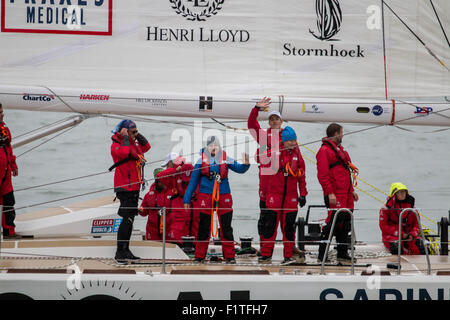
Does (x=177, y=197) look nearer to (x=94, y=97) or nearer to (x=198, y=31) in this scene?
(x=94, y=97)

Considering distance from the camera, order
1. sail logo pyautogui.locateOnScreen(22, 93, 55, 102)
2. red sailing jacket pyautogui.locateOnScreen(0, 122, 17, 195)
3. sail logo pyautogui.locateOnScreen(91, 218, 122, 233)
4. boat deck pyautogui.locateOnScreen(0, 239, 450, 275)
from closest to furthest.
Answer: boat deck pyautogui.locateOnScreen(0, 239, 450, 275)
sail logo pyautogui.locateOnScreen(22, 93, 55, 102)
red sailing jacket pyautogui.locateOnScreen(0, 122, 17, 195)
sail logo pyautogui.locateOnScreen(91, 218, 122, 233)

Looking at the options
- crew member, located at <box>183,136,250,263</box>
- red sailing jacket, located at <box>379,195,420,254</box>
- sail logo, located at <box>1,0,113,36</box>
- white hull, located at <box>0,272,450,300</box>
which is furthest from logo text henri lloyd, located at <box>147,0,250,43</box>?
red sailing jacket, located at <box>379,195,420,254</box>

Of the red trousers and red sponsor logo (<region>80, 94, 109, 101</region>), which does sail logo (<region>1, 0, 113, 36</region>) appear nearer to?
red sponsor logo (<region>80, 94, 109, 101</region>)

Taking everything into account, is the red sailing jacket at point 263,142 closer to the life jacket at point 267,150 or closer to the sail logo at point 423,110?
the life jacket at point 267,150

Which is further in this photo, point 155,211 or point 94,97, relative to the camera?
point 155,211

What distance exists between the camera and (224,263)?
20.3 feet

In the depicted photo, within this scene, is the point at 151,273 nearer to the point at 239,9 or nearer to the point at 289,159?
the point at 289,159

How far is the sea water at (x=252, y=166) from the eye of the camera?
13648 millimetres

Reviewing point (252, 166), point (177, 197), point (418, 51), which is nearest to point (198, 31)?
point (177, 197)

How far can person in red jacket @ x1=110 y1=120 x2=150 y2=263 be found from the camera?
20.3ft

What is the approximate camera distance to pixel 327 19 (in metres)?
6.17

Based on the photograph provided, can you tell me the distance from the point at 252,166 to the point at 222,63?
10331 millimetres
